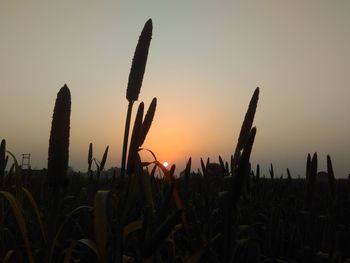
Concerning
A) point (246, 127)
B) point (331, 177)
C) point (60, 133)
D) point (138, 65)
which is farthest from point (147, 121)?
point (331, 177)

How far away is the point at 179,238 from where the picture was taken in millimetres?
3648

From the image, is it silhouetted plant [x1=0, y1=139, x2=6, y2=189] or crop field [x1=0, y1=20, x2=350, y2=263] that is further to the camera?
silhouetted plant [x1=0, y1=139, x2=6, y2=189]

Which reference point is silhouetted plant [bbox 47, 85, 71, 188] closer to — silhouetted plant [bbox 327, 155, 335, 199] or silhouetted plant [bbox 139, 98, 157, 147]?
silhouetted plant [bbox 139, 98, 157, 147]

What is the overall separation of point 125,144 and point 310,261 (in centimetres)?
171

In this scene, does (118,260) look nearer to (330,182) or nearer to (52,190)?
(52,190)

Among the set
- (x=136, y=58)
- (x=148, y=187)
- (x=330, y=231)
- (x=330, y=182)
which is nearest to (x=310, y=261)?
(x=330, y=231)

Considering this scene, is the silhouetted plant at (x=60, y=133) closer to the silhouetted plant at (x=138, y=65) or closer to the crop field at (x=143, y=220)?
the crop field at (x=143, y=220)

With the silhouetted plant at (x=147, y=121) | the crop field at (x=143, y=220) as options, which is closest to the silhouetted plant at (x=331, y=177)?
the crop field at (x=143, y=220)

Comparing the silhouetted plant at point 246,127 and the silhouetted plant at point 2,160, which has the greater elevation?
the silhouetted plant at point 246,127

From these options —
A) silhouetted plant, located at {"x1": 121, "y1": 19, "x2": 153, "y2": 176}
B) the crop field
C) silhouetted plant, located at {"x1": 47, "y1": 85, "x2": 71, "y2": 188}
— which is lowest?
the crop field

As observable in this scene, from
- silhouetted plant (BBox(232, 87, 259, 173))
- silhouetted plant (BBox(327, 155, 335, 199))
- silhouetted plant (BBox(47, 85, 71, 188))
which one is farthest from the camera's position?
silhouetted plant (BBox(327, 155, 335, 199))

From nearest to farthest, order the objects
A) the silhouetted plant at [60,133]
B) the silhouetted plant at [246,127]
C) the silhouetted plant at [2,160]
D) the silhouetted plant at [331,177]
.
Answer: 1. the silhouetted plant at [60,133]
2. the silhouetted plant at [2,160]
3. the silhouetted plant at [246,127]
4. the silhouetted plant at [331,177]

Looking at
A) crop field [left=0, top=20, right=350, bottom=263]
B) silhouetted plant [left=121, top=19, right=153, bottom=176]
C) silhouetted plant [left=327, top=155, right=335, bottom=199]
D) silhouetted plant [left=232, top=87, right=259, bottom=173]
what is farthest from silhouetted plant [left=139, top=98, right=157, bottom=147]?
silhouetted plant [left=327, top=155, right=335, bottom=199]

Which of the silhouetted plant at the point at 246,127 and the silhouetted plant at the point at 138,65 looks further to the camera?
the silhouetted plant at the point at 246,127
